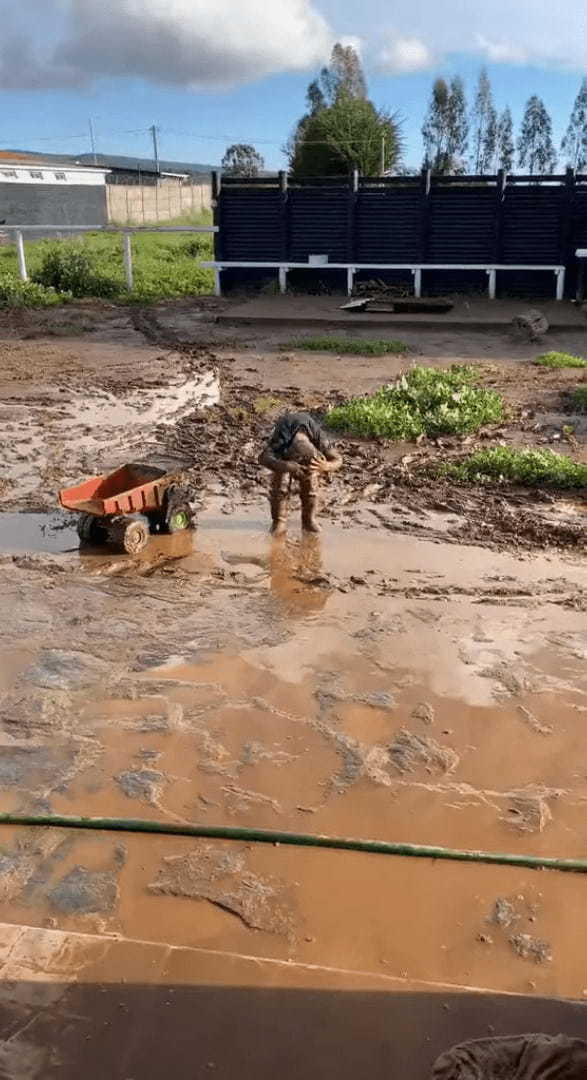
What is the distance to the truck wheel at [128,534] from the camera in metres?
8.16

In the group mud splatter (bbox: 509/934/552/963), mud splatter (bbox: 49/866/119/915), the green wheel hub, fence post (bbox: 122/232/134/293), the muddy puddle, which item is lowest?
mud splatter (bbox: 509/934/552/963)

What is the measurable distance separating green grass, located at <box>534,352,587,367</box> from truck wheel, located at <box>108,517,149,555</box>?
9.60 m

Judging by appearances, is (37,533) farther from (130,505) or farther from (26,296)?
(26,296)

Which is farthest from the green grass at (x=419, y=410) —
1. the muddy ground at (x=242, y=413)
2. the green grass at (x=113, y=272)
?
the green grass at (x=113, y=272)

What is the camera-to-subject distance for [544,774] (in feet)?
16.8

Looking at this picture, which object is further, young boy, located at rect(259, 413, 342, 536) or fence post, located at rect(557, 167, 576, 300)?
fence post, located at rect(557, 167, 576, 300)

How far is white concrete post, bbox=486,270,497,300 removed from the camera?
68.7ft

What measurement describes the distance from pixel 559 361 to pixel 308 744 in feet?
38.8

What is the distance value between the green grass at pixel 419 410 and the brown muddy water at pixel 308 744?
138 inches

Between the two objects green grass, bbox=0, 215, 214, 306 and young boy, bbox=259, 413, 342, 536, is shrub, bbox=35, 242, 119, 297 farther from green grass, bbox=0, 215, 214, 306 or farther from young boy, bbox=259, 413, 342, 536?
young boy, bbox=259, 413, 342, 536

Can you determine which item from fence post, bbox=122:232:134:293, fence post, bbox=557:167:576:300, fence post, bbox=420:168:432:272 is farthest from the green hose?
fence post, bbox=122:232:134:293

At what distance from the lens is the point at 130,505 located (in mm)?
8203

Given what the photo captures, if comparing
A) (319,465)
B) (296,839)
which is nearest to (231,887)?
(296,839)

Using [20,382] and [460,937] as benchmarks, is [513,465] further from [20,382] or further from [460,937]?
[20,382]
